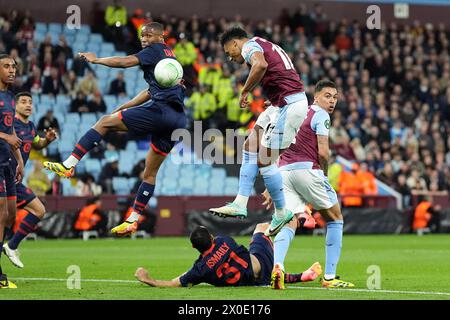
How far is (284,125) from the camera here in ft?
36.3

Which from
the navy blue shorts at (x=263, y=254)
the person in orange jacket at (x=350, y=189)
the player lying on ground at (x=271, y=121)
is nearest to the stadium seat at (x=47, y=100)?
the person in orange jacket at (x=350, y=189)

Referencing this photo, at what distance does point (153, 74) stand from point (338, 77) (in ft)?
69.1

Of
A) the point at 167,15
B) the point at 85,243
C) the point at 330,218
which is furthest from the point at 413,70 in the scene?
the point at 330,218

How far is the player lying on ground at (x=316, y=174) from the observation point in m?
11.5

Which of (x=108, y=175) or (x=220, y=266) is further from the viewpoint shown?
(x=108, y=175)

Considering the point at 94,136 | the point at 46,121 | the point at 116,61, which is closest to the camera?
the point at 116,61

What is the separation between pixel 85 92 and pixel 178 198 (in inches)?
179

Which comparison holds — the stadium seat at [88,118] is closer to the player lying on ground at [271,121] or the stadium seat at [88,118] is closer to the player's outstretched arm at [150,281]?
the player lying on ground at [271,121]

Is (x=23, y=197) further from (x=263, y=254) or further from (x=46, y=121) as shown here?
(x=46, y=121)

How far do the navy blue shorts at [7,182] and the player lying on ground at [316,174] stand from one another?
3083mm

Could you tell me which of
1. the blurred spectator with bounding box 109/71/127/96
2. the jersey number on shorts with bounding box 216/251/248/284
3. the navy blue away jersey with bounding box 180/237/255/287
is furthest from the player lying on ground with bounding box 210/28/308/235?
the blurred spectator with bounding box 109/71/127/96

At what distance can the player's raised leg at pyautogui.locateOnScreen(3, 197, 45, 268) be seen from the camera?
558 inches

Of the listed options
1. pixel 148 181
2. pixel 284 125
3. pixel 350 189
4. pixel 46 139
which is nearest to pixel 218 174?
pixel 350 189

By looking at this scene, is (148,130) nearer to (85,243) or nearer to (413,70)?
(85,243)
